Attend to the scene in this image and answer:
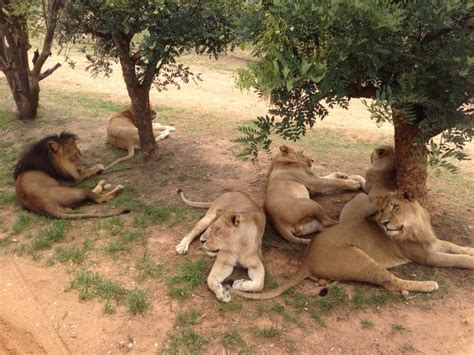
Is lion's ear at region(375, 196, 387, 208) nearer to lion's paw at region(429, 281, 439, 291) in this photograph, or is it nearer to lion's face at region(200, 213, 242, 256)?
lion's paw at region(429, 281, 439, 291)

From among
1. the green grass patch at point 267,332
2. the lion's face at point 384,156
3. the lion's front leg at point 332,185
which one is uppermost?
the lion's face at point 384,156

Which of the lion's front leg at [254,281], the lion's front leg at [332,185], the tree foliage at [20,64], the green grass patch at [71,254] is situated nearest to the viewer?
the lion's front leg at [254,281]

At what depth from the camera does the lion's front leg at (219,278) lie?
4527mm

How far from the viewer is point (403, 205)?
4812mm

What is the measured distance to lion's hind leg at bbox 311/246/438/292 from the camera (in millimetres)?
4543

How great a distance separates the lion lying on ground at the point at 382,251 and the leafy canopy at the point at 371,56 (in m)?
1.02

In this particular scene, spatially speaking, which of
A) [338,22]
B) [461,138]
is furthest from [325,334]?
[338,22]

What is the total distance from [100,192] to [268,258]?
10.3 feet

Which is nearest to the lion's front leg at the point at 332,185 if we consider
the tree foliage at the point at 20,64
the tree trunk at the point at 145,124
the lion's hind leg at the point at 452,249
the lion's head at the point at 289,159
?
the lion's head at the point at 289,159

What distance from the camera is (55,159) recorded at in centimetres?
693

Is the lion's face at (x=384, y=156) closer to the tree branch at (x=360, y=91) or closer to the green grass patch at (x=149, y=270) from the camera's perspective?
the tree branch at (x=360, y=91)

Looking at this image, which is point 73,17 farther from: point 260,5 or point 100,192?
point 260,5

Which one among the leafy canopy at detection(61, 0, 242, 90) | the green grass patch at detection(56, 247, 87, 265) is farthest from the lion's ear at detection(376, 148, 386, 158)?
the green grass patch at detection(56, 247, 87, 265)

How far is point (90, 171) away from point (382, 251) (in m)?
4.91
